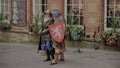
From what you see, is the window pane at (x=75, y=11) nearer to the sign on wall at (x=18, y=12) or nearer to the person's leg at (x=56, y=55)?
the sign on wall at (x=18, y=12)

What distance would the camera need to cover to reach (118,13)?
1744 cm

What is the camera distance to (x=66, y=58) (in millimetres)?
14109

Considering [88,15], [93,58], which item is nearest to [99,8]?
[88,15]

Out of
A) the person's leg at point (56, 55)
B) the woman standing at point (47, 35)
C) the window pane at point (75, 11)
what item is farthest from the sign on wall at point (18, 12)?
the person's leg at point (56, 55)

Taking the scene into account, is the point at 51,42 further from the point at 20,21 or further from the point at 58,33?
the point at 20,21

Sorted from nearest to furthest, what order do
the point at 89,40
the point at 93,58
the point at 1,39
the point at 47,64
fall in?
the point at 47,64 → the point at 93,58 → the point at 89,40 → the point at 1,39

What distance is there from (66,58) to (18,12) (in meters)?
7.30

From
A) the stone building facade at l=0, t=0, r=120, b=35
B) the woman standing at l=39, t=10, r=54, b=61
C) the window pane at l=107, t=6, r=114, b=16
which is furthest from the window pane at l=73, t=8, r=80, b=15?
the woman standing at l=39, t=10, r=54, b=61

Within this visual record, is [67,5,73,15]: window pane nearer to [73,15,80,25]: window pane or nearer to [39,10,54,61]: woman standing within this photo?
[73,15,80,25]: window pane

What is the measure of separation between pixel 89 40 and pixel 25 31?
3.99m

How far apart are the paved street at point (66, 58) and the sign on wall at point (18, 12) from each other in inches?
152

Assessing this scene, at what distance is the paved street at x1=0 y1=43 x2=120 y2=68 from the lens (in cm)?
1280

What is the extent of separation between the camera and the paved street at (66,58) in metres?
12.8

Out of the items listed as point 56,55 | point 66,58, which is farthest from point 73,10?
point 56,55
